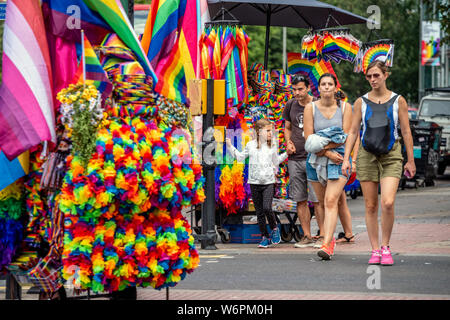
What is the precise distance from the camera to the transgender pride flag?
5.39 meters

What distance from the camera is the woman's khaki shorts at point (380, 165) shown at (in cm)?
873

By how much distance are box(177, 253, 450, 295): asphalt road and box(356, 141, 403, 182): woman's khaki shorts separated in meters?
0.90

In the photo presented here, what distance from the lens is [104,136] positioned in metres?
5.31

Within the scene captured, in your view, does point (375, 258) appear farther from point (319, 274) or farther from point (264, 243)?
point (264, 243)

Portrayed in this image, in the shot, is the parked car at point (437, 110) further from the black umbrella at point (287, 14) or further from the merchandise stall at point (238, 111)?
the merchandise stall at point (238, 111)

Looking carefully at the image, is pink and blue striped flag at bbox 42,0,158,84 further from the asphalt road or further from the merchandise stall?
the merchandise stall

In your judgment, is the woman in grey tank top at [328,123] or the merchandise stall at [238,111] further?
the merchandise stall at [238,111]

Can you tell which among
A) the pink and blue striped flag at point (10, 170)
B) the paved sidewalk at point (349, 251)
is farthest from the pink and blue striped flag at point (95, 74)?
the paved sidewalk at point (349, 251)

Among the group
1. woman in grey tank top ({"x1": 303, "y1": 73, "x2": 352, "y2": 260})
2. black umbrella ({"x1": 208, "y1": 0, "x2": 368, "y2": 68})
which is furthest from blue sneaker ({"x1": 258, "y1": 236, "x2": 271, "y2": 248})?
black umbrella ({"x1": 208, "y1": 0, "x2": 368, "y2": 68})

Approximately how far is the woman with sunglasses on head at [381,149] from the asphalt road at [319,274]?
42cm

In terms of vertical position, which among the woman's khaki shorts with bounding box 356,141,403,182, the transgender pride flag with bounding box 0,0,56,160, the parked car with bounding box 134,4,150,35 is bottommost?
the woman's khaki shorts with bounding box 356,141,403,182

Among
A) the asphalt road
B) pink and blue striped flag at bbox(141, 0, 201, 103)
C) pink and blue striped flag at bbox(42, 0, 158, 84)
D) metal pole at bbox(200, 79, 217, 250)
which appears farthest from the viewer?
metal pole at bbox(200, 79, 217, 250)
